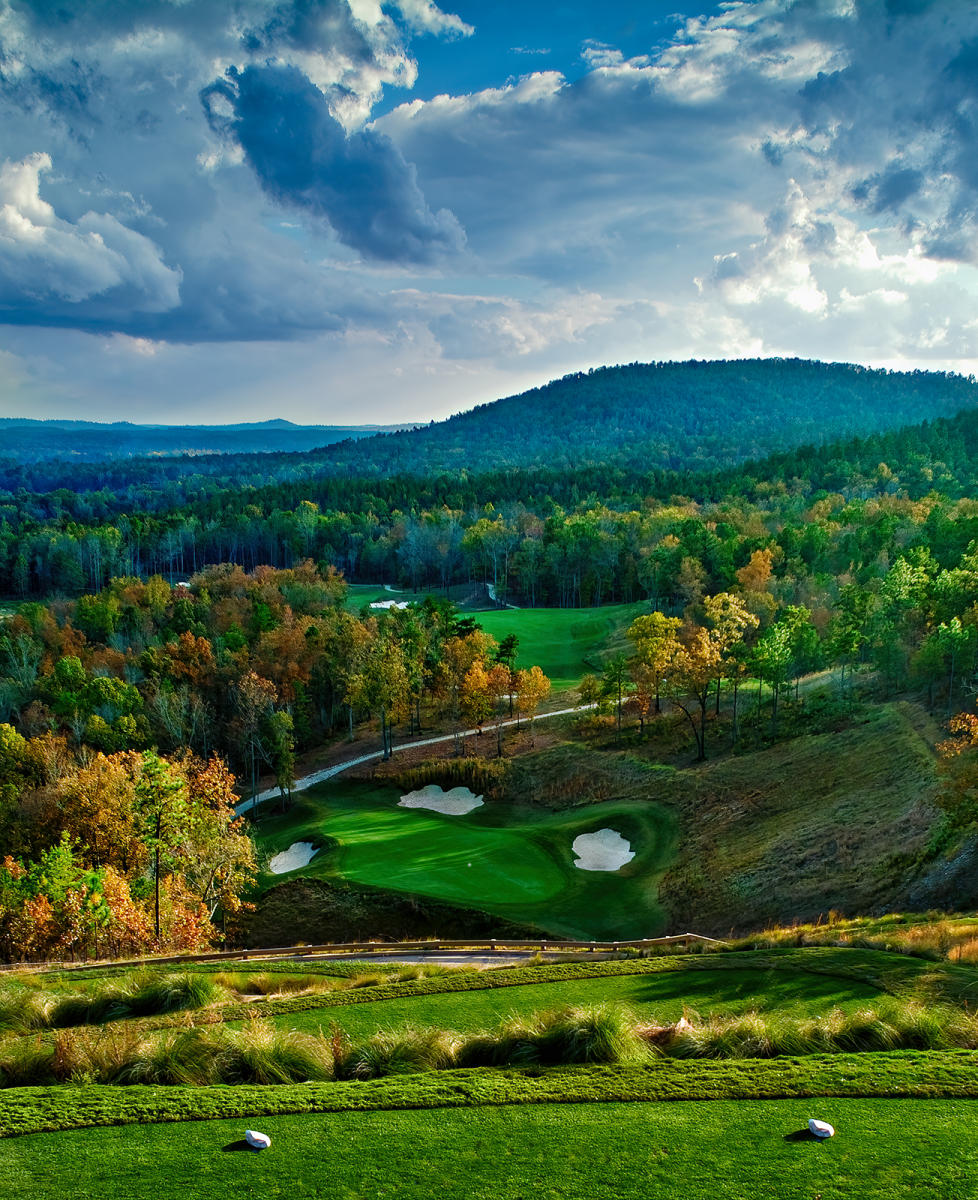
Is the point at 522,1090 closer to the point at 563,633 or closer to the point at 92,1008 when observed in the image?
the point at 92,1008

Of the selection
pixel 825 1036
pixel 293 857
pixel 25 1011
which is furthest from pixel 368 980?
pixel 293 857

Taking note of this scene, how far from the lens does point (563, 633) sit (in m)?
92.9

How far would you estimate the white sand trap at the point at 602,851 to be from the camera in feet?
136

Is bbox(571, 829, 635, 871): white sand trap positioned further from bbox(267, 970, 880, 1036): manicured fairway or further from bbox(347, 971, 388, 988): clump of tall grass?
bbox(267, 970, 880, 1036): manicured fairway

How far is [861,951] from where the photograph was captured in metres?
18.9

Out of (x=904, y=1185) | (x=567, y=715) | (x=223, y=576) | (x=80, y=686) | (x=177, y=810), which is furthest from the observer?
(x=223, y=576)

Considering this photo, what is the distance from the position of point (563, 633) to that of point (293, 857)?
51195mm

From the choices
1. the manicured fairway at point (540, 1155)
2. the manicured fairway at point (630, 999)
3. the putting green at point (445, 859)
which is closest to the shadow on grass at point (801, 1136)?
the manicured fairway at point (540, 1155)

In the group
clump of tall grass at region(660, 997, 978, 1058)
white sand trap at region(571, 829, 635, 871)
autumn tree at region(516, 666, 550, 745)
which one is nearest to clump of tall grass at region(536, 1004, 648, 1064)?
clump of tall grass at region(660, 997, 978, 1058)

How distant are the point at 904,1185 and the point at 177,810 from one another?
85.1ft

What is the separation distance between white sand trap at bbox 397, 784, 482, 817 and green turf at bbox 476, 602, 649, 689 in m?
21.1

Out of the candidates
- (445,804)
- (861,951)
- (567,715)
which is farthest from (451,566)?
(861,951)

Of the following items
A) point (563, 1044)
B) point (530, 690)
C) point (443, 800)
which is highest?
point (563, 1044)

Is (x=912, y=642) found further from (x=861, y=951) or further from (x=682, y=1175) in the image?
(x=682, y=1175)
